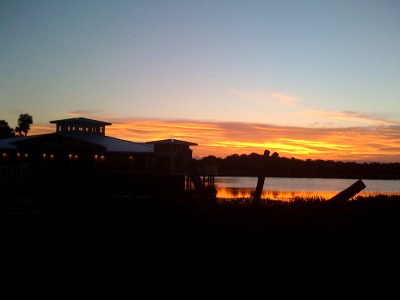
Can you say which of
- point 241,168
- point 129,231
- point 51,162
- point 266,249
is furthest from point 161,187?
point 241,168

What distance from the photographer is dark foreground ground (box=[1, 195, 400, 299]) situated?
31.4ft

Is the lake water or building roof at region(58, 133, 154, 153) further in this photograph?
the lake water

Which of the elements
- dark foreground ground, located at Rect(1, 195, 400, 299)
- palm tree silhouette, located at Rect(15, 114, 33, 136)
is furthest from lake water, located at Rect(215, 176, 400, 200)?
palm tree silhouette, located at Rect(15, 114, 33, 136)

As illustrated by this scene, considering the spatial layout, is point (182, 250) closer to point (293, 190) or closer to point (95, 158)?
point (95, 158)

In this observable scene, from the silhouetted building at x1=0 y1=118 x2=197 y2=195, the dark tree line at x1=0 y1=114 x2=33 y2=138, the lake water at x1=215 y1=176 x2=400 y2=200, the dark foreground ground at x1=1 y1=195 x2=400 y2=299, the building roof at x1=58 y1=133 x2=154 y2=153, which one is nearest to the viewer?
the dark foreground ground at x1=1 y1=195 x2=400 y2=299

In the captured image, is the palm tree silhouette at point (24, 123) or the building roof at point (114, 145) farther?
the palm tree silhouette at point (24, 123)

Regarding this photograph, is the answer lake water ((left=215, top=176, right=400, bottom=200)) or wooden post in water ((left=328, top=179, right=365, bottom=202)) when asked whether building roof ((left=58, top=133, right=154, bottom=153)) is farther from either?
wooden post in water ((left=328, top=179, right=365, bottom=202))

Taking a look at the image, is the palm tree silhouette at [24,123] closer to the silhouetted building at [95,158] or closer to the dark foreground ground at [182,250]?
the silhouetted building at [95,158]

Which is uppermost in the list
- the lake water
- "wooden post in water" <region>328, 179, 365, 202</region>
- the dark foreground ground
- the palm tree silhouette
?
the palm tree silhouette

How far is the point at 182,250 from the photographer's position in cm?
1170

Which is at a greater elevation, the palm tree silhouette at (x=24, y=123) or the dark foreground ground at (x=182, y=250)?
the palm tree silhouette at (x=24, y=123)

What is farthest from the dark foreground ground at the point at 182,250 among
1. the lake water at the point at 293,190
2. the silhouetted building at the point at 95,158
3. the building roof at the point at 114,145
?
the building roof at the point at 114,145

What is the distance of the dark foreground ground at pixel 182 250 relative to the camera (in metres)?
9.56

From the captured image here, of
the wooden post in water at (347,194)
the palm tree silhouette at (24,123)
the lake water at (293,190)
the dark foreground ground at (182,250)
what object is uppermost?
the palm tree silhouette at (24,123)
